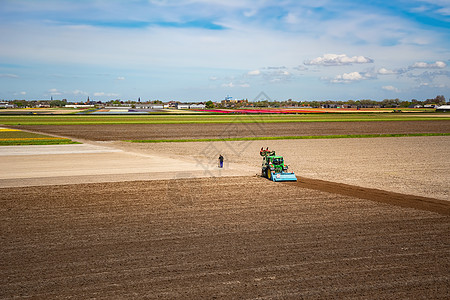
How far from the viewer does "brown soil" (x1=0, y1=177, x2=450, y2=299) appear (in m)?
10.1

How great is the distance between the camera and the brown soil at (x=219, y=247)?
10062 mm

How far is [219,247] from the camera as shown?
42.1 ft

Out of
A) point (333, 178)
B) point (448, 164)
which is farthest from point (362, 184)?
point (448, 164)

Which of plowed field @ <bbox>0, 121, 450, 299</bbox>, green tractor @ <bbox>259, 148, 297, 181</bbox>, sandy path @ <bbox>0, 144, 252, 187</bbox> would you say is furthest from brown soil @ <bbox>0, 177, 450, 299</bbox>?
sandy path @ <bbox>0, 144, 252, 187</bbox>

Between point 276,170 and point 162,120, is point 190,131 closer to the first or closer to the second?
point 162,120


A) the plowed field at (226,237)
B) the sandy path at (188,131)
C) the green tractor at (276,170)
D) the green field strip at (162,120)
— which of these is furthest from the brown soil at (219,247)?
the green field strip at (162,120)

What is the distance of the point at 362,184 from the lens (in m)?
A: 23.6

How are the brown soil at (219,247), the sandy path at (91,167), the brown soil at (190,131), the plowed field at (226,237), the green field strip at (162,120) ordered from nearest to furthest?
1. the brown soil at (219,247)
2. the plowed field at (226,237)
3. the sandy path at (91,167)
4. the brown soil at (190,131)
5. the green field strip at (162,120)

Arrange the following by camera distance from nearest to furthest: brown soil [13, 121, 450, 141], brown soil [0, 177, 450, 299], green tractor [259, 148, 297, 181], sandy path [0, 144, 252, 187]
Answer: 1. brown soil [0, 177, 450, 299]
2. green tractor [259, 148, 297, 181]
3. sandy path [0, 144, 252, 187]
4. brown soil [13, 121, 450, 141]

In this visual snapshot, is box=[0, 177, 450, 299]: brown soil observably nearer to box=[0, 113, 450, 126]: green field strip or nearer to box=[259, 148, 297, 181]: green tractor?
box=[259, 148, 297, 181]: green tractor

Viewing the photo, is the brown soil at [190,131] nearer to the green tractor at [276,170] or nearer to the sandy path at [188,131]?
A: the sandy path at [188,131]

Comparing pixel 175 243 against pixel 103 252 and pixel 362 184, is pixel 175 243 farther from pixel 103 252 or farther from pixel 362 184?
pixel 362 184

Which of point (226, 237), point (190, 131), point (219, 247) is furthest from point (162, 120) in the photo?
point (219, 247)

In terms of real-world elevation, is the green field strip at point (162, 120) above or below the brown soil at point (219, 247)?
above
